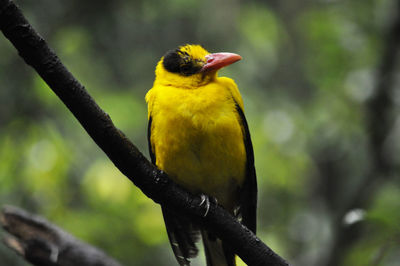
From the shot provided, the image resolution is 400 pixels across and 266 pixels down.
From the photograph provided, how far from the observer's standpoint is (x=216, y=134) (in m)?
3.40

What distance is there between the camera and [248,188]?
3873mm

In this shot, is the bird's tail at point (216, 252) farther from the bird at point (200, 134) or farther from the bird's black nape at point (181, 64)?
the bird's black nape at point (181, 64)

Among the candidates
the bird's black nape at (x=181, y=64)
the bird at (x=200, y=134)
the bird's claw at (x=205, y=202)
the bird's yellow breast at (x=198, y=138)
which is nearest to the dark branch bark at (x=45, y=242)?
the bird at (x=200, y=134)

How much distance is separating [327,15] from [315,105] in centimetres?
116

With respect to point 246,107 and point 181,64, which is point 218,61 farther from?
point 246,107

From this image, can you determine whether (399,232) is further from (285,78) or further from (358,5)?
(285,78)

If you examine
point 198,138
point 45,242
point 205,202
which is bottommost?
point 45,242

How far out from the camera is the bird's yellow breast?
3.38m

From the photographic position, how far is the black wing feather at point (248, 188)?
3.73 metres

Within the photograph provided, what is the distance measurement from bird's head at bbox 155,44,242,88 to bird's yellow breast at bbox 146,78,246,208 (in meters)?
Result: 0.15

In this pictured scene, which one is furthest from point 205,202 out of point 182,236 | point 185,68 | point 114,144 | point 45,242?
point 45,242

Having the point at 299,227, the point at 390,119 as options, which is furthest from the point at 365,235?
the point at 390,119

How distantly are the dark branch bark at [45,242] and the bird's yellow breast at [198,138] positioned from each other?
3.00ft

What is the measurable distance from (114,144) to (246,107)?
4.19m
